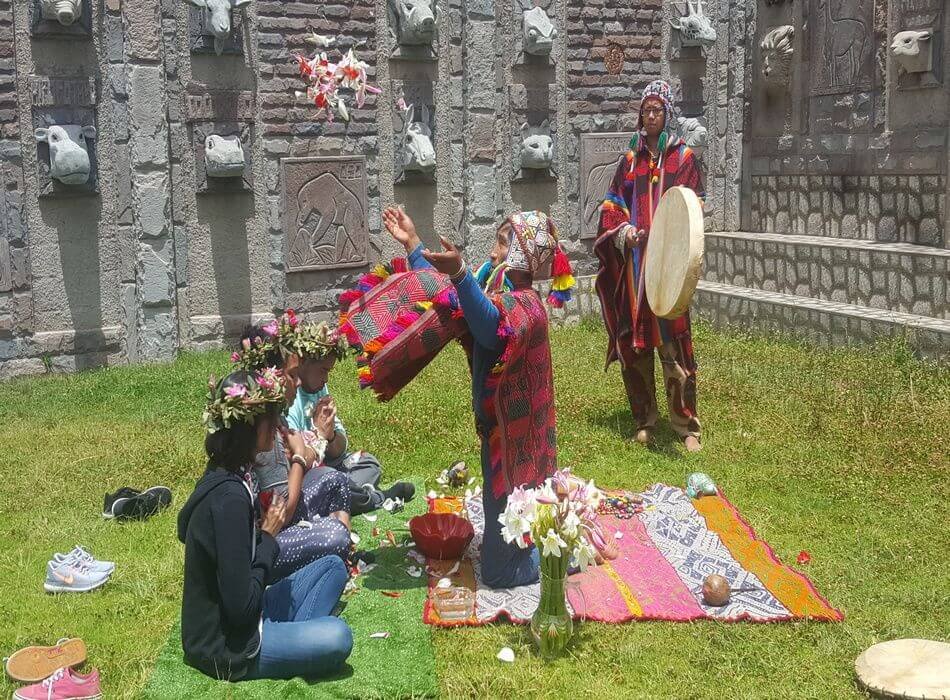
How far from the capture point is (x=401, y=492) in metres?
5.66

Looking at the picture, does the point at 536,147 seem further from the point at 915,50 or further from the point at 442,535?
the point at 442,535

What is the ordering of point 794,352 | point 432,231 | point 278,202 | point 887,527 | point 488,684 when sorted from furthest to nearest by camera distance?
point 432,231 → point 278,202 → point 794,352 → point 887,527 → point 488,684

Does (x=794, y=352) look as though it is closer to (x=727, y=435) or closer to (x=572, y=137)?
(x=727, y=435)

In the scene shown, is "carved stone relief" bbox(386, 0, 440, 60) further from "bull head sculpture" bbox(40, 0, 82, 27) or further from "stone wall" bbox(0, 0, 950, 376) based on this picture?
"bull head sculpture" bbox(40, 0, 82, 27)

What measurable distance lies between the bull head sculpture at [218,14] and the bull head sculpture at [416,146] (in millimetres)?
1848

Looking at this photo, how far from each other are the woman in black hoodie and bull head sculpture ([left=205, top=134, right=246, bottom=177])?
223 inches

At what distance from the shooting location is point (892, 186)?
9.28 metres

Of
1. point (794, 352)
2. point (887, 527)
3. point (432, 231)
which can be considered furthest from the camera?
point (432, 231)

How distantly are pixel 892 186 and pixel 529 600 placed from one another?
21.5 feet

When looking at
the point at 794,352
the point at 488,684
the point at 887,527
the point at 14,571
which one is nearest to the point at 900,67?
the point at 794,352

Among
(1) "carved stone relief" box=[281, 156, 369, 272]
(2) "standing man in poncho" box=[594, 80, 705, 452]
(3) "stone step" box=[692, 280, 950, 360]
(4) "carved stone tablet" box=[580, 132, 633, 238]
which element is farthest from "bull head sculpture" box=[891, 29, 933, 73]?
(1) "carved stone relief" box=[281, 156, 369, 272]

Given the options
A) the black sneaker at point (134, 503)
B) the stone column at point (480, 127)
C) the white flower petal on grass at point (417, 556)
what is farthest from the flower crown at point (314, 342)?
the stone column at point (480, 127)

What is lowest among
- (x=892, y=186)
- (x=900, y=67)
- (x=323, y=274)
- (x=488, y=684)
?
(x=488, y=684)

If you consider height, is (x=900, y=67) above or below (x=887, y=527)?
above
